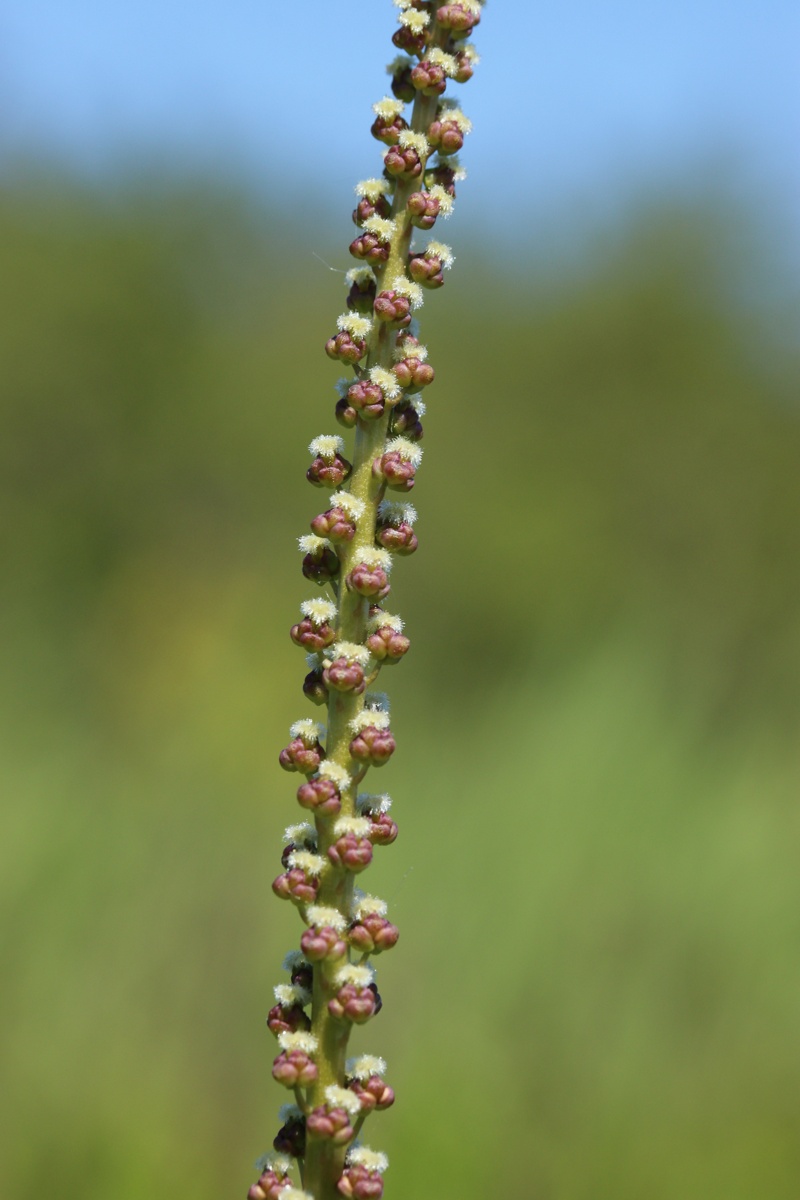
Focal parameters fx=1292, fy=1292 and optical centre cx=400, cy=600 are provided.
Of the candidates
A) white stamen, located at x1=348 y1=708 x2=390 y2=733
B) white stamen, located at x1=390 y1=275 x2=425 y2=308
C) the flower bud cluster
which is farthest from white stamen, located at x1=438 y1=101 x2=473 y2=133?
white stamen, located at x1=348 y1=708 x2=390 y2=733

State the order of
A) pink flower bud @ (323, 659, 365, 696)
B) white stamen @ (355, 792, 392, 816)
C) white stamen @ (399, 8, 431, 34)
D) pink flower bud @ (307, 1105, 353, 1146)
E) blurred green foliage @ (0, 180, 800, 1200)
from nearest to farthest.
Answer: pink flower bud @ (307, 1105, 353, 1146), pink flower bud @ (323, 659, 365, 696), white stamen @ (355, 792, 392, 816), white stamen @ (399, 8, 431, 34), blurred green foliage @ (0, 180, 800, 1200)

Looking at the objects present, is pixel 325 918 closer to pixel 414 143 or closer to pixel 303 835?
pixel 303 835

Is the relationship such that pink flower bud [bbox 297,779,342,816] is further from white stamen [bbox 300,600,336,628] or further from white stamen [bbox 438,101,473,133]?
white stamen [bbox 438,101,473,133]

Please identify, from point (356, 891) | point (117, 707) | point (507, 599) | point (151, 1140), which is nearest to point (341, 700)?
point (356, 891)

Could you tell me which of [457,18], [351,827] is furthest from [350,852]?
[457,18]

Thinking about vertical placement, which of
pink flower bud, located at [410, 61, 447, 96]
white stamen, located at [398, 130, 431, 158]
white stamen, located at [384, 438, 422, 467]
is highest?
pink flower bud, located at [410, 61, 447, 96]

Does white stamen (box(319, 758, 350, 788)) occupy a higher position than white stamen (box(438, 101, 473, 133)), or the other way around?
white stamen (box(438, 101, 473, 133))

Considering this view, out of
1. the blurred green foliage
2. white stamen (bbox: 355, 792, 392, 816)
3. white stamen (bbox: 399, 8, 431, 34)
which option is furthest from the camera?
the blurred green foliage

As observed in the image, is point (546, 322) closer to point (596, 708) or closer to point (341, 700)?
point (596, 708)
